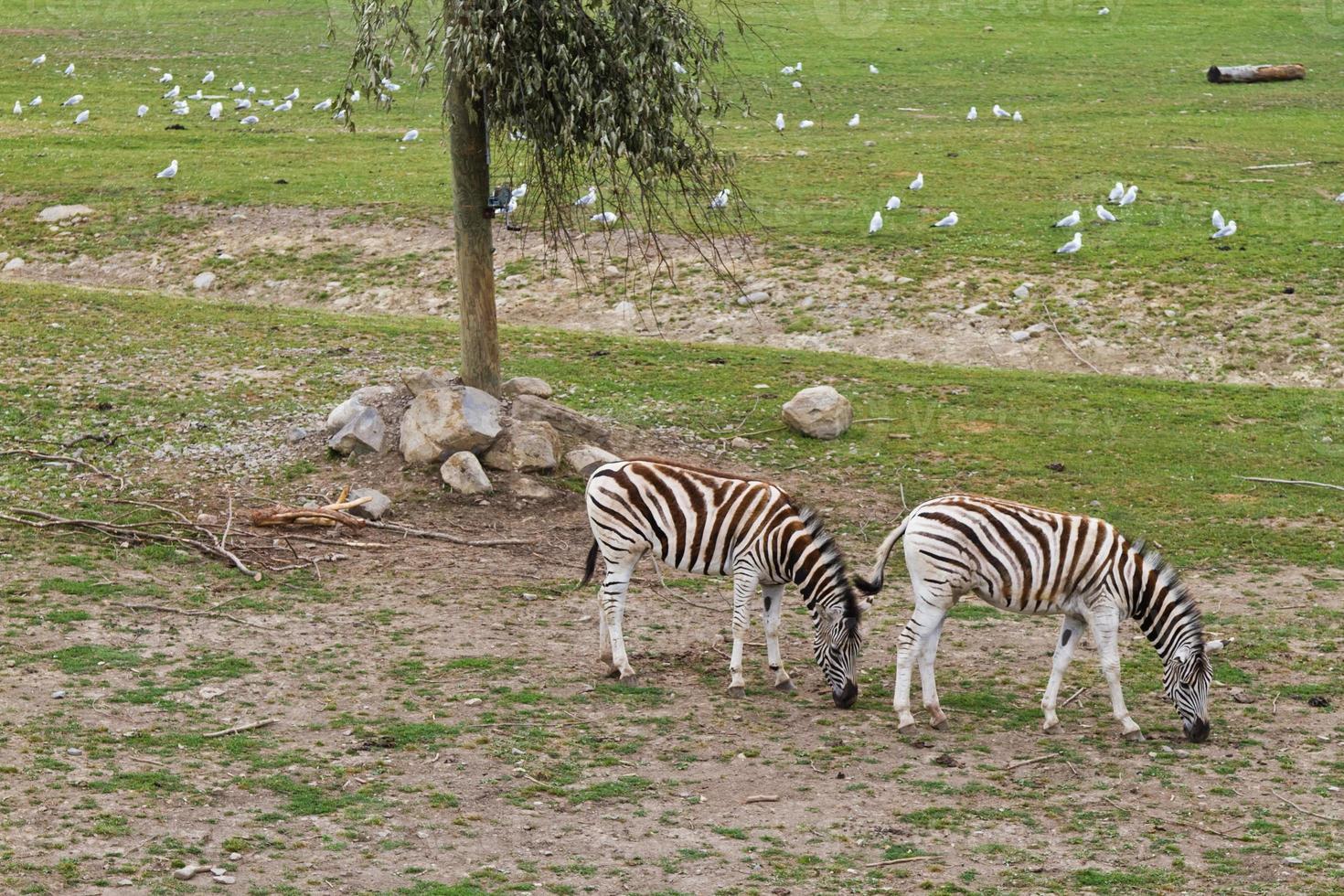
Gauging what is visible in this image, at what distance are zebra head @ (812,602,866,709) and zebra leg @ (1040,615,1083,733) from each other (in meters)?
1.42

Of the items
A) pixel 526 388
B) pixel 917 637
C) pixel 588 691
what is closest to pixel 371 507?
pixel 526 388

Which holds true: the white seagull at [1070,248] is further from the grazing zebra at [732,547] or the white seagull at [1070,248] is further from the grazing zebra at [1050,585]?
the grazing zebra at [732,547]

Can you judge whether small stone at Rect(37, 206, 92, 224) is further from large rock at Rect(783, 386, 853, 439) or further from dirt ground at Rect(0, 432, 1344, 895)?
large rock at Rect(783, 386, 853, 439)

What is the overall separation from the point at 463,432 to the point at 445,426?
7.9 inches

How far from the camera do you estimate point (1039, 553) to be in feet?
34.9

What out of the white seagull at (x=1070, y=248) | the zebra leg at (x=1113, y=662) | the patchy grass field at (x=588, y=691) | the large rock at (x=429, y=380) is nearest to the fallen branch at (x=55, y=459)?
the patchy grass field at (x=588, y=691)

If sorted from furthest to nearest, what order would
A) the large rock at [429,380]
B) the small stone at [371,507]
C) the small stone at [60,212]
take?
the small stone at [60,212] < the large rock at [429,380] < the small stone at [371,507]

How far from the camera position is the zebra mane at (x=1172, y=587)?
35.3 ft

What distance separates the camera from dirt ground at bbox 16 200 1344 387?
2206cm

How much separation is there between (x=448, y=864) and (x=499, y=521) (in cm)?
679

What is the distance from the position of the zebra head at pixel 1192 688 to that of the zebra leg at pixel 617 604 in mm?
4104

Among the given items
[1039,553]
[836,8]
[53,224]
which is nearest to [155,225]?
[53,224]

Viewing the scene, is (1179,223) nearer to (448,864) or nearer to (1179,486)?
(1179,486)

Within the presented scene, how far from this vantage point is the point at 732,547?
11266 mm
